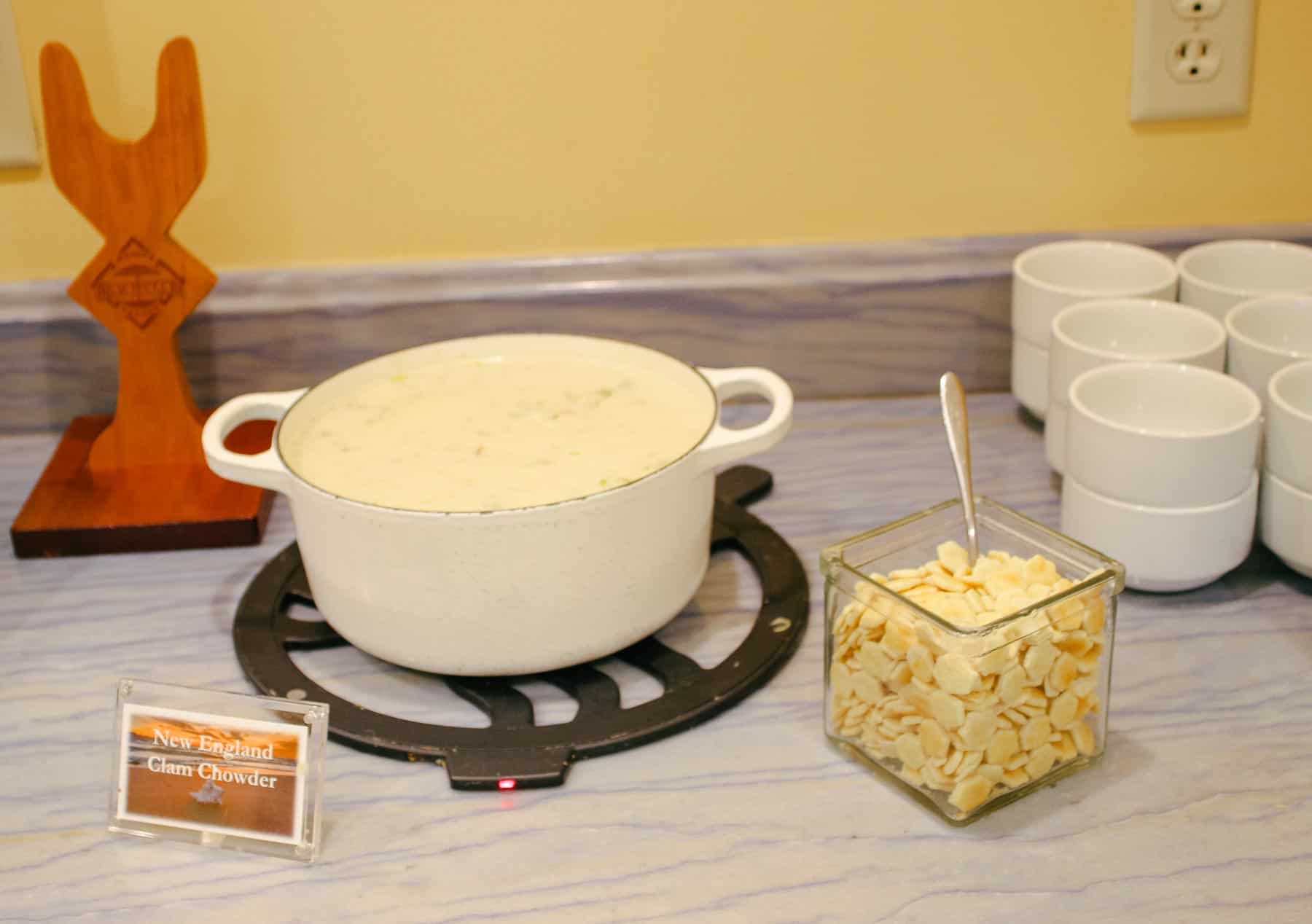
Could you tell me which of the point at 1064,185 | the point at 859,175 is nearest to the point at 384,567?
the point at 859,175

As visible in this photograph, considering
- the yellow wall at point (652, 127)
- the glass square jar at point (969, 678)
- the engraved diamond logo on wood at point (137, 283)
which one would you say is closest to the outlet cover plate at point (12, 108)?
the yellow wall at point (652, 127)

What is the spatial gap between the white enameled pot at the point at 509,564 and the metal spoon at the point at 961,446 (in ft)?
0.27

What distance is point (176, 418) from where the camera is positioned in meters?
0.95

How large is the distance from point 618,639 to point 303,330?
408mm

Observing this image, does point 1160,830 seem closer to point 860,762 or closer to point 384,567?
point 860,762

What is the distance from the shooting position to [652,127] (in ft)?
3.25

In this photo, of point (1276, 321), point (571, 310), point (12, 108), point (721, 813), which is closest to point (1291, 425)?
point (1276, 321)

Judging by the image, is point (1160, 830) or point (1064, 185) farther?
point (1064, 185)

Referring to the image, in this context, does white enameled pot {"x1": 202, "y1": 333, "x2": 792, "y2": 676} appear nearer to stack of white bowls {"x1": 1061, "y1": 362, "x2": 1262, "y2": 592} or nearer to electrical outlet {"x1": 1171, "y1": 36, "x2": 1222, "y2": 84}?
stack of white bowls {"x1": 1061, "y1": 362, "x2": 1262, "y2": 592}

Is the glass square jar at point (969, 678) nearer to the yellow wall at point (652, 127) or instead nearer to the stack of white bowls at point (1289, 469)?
the stack of white bowls at point (1289, 469)

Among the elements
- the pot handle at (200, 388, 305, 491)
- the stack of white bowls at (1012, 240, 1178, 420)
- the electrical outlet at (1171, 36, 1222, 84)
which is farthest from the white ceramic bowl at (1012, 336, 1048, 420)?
the pot handle at (200, 388, 305, 491)

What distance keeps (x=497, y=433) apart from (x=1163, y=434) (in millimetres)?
355

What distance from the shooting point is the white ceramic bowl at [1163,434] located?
758 mm

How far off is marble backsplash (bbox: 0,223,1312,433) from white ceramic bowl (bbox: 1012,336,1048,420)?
0.17ft
